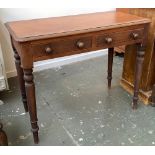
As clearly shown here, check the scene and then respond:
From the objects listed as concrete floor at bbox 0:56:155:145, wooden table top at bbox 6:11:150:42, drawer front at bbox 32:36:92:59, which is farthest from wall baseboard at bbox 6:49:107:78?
drawer front at bbox 32:36:92:59

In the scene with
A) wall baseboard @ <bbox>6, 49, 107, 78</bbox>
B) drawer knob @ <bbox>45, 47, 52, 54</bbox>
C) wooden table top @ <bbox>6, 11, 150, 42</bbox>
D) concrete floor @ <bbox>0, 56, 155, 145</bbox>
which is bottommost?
concrete floor @ <bbox>0, 56, 155, 145</bbox>

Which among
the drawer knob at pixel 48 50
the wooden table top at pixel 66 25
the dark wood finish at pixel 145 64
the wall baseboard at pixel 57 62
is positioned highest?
the wooden table top at pixel 66 25

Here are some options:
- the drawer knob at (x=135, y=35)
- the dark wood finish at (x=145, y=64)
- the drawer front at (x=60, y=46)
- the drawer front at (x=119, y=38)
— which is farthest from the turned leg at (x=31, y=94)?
the dark wood finish at (x=145, y=64)

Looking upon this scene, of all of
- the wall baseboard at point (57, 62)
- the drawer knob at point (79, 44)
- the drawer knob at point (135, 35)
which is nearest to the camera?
the drawer knob at point (79, 44)

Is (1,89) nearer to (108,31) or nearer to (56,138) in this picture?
(56,138)

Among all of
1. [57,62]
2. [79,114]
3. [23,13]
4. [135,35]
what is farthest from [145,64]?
[23,13]

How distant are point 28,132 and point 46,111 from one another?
0.26 m

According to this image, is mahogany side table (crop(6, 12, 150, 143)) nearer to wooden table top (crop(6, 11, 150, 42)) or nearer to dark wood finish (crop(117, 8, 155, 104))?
wooden table top (crop(6, 11, 150, 42))

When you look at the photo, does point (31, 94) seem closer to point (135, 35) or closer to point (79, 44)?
point (79, 44)

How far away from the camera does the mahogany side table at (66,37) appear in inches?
44.7

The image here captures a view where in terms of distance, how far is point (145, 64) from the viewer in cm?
171

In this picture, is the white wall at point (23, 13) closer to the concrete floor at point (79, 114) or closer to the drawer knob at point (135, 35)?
the concrete floor at point (79, 114)

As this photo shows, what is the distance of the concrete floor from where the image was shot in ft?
4.80

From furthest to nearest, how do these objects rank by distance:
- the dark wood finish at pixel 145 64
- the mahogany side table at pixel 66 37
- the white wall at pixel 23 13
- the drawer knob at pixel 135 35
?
1. the white wall at pixel 23 13
2. the dark wood finish at pixel 145 64
3. the drawer knob at pixel 135 35
4. the mahogany side table at pixel 66 37
